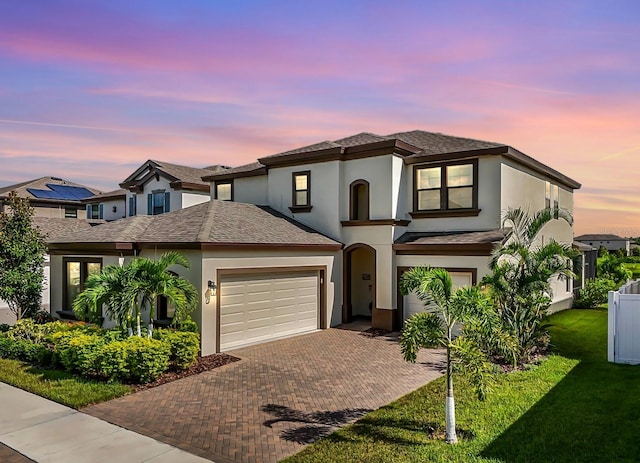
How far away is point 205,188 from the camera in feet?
82.0

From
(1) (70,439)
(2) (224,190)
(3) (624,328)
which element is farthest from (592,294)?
(1) (70,439)

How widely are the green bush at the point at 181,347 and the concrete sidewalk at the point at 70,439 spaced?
9.01 feet

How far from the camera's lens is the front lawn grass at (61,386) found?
8656 millimetres

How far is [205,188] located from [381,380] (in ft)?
59.1

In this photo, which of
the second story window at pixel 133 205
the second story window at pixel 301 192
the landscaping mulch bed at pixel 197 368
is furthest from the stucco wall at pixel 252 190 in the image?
the landscaping mulch bed at pixel 197 368

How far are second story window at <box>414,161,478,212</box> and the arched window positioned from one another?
6.31 feet

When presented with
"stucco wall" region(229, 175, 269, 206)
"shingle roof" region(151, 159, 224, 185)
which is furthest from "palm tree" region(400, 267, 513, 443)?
"shingle roof" region(151, 159, 224, 185)

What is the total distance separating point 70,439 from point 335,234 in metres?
11.7

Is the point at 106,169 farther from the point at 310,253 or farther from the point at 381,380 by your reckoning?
the point at 381,380

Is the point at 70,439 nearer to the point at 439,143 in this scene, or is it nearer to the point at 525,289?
the point at 525,289

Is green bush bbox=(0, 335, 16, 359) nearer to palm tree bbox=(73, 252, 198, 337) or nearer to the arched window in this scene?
palm tree bbox=(73, 252, 198, 337)

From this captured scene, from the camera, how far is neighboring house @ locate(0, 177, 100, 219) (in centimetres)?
3272

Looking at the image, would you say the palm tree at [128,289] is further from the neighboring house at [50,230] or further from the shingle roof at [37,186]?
the shingle roof at [37,186]

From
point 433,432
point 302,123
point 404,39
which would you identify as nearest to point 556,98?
point 404,39
